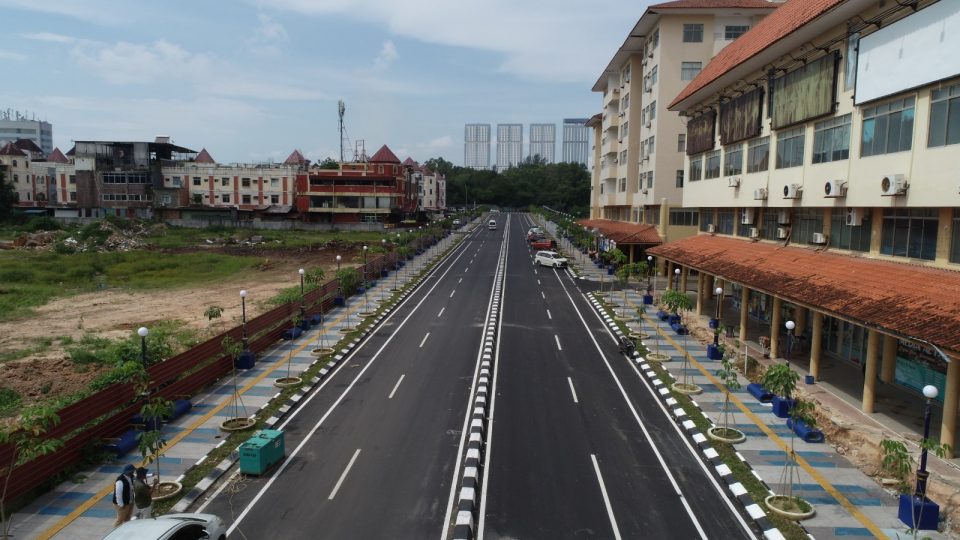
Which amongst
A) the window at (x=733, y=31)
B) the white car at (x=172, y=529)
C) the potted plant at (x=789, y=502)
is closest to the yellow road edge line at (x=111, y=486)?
the white car at (x=172, y=529)

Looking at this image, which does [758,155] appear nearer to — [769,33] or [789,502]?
[769,33]

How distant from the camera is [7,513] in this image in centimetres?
1202

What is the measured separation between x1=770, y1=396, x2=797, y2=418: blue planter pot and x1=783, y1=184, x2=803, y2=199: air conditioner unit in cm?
898

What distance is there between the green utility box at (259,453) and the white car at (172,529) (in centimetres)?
320

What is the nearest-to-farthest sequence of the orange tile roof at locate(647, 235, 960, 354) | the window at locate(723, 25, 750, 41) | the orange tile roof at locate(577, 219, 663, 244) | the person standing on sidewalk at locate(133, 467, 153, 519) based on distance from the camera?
the person standing on sidewalk at locate(133, 467, 153, 519)
the orange tile roof at locate(647, 235, 960, 354)
the window at locate(723, 25, 750, 41)
the orange tile roof at locate(577, 219, 663, 244)

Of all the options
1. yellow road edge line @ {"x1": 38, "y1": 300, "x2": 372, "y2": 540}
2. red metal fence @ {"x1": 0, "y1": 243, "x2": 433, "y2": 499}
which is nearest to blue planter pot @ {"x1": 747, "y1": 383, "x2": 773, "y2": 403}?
yellow road edge line @ {"x1": 38, "y1": 300, "x2": 372, "y2": 540}

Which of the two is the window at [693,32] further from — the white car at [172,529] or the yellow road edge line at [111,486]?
the white car at [172,529]

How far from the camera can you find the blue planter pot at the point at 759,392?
19.5m

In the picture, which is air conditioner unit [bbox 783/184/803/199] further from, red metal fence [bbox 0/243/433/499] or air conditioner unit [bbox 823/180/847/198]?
red metal fence [bbox 0/243/433/499]

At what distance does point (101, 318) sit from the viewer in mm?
31719

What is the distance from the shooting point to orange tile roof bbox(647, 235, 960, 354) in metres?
13.9

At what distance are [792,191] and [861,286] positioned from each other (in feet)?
24.2

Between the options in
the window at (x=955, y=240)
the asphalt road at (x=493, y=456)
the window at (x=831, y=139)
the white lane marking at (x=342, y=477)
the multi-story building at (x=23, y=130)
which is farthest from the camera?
the multi-story building at (x=23, y=130)

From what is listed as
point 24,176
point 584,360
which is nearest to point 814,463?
point 584,360
